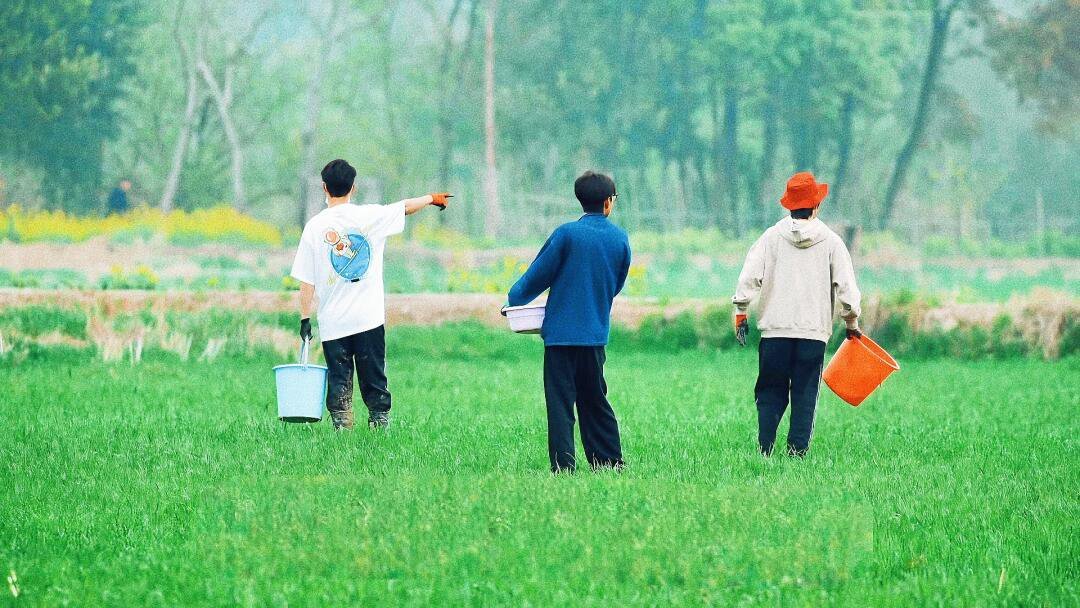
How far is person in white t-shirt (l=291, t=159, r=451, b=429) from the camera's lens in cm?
958

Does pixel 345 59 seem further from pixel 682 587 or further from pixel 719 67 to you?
pixel 682 587

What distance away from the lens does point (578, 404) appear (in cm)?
845

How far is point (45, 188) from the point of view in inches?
1665

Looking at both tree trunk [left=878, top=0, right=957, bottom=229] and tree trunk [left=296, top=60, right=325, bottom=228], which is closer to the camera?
tree trunk [left=296, top=60, right=325, bottom=228]

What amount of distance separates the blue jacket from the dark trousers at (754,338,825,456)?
4.71ft

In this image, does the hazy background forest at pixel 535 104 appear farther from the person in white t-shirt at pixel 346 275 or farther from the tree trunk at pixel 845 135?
the person in white t-shirt at pixel 346 275

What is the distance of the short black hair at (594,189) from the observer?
8109 millimetres

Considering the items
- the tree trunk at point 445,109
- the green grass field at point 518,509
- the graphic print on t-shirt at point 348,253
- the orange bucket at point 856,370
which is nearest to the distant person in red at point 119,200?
the tree trunk at point 445,109

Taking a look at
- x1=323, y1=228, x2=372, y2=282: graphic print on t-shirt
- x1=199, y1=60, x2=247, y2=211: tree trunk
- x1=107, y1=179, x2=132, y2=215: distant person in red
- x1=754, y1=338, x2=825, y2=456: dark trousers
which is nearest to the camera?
x1=754, y1=338, x2=825, y2=456: dark trousers

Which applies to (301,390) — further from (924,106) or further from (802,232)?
(924,106)

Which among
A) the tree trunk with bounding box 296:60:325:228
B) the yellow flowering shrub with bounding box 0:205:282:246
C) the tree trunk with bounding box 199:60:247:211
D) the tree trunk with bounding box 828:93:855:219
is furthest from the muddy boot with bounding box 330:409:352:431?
the tree trunk with bounding box 828:93:855:219

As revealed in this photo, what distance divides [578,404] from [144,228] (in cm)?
2840

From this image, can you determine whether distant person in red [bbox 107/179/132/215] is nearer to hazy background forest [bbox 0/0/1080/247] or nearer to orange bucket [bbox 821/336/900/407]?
hazy background forest [bbox 0/0/1080/247]

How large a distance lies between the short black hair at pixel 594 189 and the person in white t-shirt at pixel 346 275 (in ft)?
4.88
